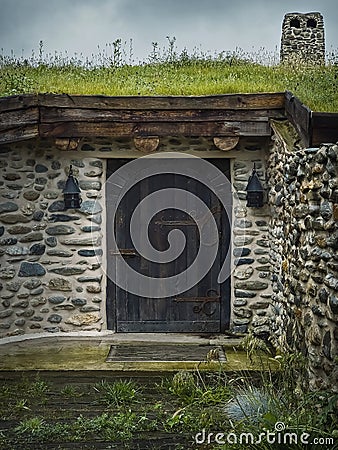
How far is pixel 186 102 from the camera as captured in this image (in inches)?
250

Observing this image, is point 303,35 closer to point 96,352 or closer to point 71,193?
point 71,193

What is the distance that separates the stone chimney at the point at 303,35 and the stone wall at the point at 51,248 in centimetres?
971

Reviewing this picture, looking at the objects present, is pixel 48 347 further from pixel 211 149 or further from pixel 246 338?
pixel 211 149

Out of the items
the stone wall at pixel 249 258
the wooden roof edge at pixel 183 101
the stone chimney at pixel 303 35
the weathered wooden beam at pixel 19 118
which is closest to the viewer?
the weathered wooden beam at pixel 19 118

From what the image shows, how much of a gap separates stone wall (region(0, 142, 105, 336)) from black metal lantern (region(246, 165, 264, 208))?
1.60 metres

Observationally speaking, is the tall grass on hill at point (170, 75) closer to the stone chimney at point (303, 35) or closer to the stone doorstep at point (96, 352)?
the stone doorstep at point (96, 352)

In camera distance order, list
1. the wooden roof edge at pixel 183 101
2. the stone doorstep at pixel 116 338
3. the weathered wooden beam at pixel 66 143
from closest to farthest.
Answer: the wooden roof edge at pixel 183 101
the weathered wooden beam at pixel 66 143
the stone doorstep at pixel 116 338

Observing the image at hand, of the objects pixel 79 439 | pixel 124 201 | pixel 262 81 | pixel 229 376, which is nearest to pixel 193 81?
pixel 262 81

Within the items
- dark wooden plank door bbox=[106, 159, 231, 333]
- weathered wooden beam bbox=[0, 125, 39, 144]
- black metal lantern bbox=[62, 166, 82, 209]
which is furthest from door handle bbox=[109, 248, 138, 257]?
weathered wooden beam bbox=[0, 125, 39, 144]

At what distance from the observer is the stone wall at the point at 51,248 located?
6.65 m

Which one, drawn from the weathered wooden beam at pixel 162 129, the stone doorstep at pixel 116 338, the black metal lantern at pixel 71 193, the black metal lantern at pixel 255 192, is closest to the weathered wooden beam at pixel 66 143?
the weathered wooden beam at pixel 162 129

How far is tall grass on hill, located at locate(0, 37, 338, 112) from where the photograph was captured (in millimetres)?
6668

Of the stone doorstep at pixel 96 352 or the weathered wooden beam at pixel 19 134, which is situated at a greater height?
the weathered wooden beam at pixel 19 134

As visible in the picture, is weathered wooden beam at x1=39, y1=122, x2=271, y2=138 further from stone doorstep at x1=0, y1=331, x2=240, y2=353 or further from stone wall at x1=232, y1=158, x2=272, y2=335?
stone doorstep at x1=0, y1=331, x2=240, y2=353
